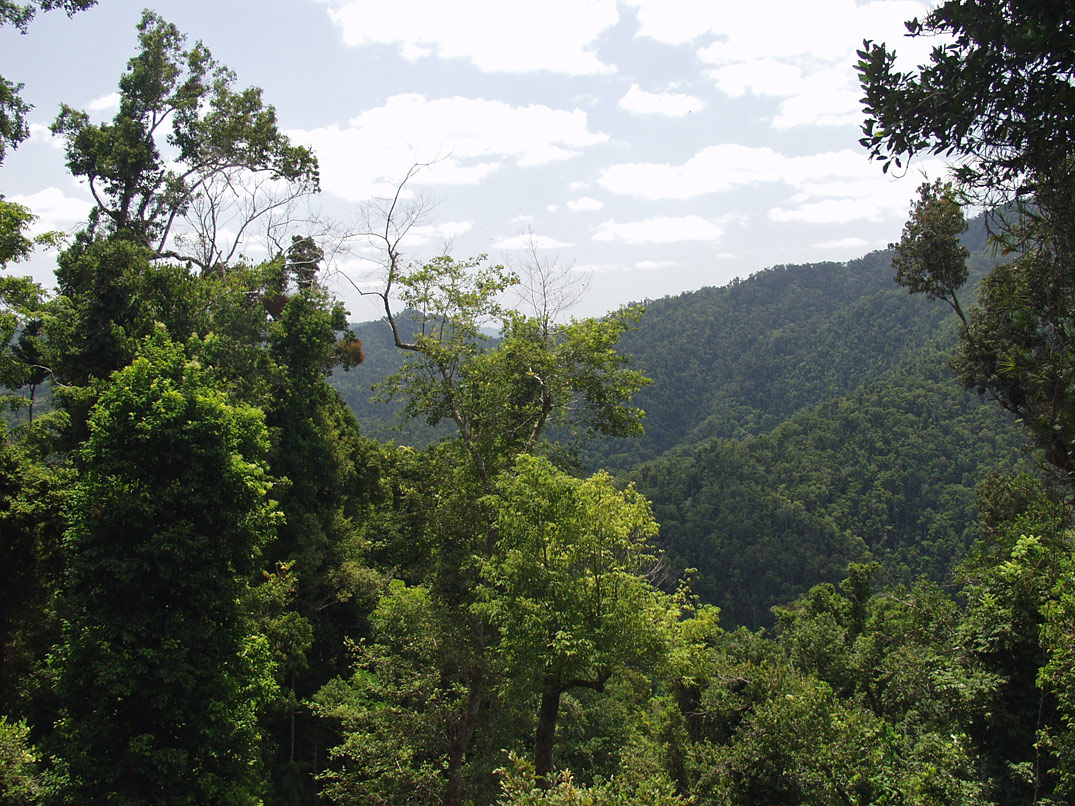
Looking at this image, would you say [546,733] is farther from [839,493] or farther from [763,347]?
[763,347]

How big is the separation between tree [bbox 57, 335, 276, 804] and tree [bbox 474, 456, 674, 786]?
3830 millimetres

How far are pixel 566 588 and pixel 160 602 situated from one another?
585 cm

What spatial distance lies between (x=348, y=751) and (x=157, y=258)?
1376cm

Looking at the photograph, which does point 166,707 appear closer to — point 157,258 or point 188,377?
point 188,377

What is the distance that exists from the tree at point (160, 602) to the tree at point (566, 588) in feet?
12.6

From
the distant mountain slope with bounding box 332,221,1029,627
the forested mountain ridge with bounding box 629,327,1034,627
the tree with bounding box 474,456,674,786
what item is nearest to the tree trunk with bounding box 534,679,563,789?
the tree with bounding box 474,456,674,786

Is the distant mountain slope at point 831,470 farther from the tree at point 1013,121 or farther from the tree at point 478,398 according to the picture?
the tree at point 1013,121

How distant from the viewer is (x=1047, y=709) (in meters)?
9.85

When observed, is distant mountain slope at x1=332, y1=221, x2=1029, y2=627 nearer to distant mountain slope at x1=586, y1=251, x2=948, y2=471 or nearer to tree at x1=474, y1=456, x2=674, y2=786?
distant mountain slope at x1=586, y1=251, x2=948, y2=471

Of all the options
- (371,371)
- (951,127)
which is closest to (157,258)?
(951,127)

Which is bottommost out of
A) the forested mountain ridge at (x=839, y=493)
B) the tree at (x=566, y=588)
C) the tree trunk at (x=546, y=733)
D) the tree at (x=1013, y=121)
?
the forested mountain ridge at (x=839, y=493)

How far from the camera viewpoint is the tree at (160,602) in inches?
341

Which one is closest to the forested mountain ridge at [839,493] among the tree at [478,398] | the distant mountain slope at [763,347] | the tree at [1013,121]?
the distant mountain slope at [763,347]

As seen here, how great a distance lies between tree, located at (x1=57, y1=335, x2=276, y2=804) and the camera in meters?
8.66
